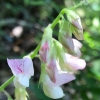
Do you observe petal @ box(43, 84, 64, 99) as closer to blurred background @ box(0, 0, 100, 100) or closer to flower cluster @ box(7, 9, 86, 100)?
flower cluster @ box(7, 9, 86, 100)

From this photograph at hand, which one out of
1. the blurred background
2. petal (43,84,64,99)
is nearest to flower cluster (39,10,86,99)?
petal (43,84,64,99)

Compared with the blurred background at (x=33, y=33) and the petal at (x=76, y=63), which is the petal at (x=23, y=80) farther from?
the blurred background at (x=33, y=33)

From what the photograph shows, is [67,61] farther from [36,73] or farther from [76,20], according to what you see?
[36,73]

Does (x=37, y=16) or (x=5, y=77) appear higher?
(x=37, y=16)

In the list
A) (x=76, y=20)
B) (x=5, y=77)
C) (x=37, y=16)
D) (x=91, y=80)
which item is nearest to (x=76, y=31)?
(x=76, y=20)

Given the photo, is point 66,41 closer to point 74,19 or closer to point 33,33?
point 74,19

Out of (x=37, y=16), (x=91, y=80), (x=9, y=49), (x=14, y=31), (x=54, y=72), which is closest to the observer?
(x=54, y=72)

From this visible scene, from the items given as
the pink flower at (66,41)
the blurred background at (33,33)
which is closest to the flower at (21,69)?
the pink flower at (66,41)
